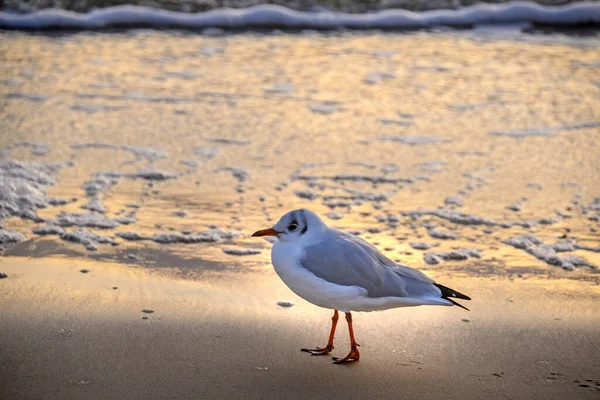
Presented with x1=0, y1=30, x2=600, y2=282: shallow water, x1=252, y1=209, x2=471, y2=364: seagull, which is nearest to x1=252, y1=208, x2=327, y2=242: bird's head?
x1=252, y1=209, x2=471, y2=364: seagull

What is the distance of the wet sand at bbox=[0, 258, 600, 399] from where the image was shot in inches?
148

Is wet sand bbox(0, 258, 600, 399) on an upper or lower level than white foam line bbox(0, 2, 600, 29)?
lower

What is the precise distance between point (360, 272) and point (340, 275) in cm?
9

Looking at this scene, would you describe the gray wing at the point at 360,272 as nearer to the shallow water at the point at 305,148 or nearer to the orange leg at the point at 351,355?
the orange leg at the point at 351,355

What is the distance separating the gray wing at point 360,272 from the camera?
158 inches

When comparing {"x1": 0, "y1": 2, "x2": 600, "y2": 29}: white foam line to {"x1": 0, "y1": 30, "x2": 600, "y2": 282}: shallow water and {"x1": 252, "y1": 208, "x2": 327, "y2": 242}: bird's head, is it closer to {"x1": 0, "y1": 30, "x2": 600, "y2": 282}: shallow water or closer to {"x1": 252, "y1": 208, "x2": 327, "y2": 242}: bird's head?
{"x1": 0, "y1": 30, "x2": 600, "y2": 282}: shallow water

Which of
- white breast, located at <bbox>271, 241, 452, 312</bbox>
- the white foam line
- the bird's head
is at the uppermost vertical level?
the white foam line

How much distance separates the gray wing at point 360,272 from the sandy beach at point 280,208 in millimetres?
313

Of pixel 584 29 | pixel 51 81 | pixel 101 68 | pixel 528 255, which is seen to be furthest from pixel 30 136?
pixel 584 29

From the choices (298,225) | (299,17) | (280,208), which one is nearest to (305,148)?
(280,208)

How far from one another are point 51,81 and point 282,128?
8.30ft

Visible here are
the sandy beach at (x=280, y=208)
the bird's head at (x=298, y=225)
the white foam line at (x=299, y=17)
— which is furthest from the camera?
the white foam line at (x=299, y=17)

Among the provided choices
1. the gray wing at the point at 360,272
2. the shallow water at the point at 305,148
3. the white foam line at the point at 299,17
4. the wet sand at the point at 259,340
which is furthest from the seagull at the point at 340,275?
the white foam line at the point at 299,17

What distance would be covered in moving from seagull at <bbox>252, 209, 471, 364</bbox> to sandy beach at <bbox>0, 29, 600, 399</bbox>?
266mm
